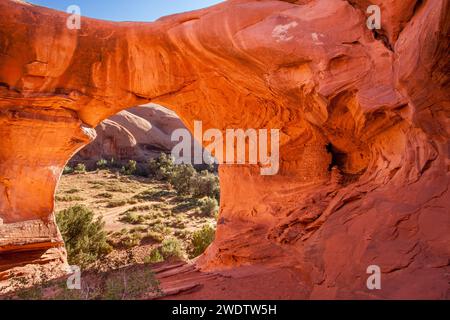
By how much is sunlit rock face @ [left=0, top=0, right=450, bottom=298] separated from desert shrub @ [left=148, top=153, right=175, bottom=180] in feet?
52.2

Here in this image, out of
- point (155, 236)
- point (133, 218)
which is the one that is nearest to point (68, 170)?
point (133, 218)

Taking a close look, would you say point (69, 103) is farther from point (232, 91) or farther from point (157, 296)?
point (157, 296)

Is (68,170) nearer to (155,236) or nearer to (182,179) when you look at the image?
(182,179)

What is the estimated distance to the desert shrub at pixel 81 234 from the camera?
386 inches

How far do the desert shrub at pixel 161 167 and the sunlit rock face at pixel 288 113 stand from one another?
15.9 metres

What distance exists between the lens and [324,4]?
4484 mm

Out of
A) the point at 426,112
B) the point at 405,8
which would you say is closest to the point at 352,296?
the point at 426,112

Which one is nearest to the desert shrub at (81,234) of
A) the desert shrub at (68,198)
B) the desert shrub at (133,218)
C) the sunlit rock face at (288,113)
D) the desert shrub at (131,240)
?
the desert shrub at (131,240)

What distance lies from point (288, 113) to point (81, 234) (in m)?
8.85

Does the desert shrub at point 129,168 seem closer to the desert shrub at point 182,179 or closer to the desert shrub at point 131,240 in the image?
the desert shrub at point 182,179

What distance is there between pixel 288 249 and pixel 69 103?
5745 mm

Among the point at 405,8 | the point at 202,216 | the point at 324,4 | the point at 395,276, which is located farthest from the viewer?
the point at 202,216

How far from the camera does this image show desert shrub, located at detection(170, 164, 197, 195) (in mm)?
20402

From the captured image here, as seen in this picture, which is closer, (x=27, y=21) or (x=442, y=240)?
(x=442, y=240)
